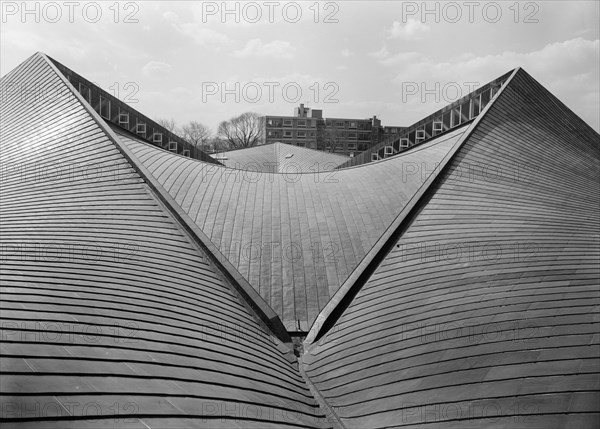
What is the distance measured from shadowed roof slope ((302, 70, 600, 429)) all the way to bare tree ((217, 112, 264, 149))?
74.7 meters

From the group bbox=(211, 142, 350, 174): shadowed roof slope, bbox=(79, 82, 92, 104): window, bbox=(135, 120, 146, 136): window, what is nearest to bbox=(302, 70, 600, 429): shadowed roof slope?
bbox=(135, 120, 146, 136): window

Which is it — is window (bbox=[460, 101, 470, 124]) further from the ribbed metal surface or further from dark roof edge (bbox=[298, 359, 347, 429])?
dark roof edge (bbox=[298, 359, 347, 429])

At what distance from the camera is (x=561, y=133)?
18062 millimetres

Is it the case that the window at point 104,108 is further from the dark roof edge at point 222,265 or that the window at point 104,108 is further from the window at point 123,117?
the dark roof edge at point 222,265

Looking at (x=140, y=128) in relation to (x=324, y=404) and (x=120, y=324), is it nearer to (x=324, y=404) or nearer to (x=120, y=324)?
(x=120, y=324)

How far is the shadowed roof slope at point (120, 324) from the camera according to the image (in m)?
4.63

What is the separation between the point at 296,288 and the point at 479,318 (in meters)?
4.19

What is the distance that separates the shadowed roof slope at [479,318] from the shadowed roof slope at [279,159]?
2611cm

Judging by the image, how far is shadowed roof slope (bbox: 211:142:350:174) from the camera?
39125mm

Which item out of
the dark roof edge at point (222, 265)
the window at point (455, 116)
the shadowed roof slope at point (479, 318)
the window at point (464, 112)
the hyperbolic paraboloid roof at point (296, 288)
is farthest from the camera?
the window at point (455, 116)

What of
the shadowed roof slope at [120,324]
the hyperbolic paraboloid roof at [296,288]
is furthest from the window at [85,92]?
the shadowed roof slope at [120,324]

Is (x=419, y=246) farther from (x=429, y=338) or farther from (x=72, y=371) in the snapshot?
(x=72, y=371)

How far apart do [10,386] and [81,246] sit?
15.2 feet

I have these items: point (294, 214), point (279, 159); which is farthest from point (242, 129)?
point (294, 214)
